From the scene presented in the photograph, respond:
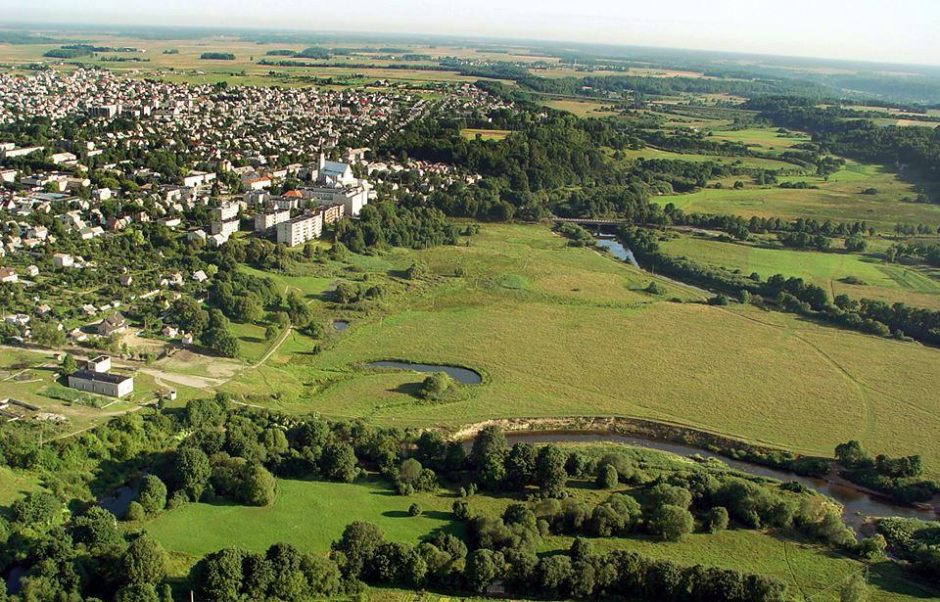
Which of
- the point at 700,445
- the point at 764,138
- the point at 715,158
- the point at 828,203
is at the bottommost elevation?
the point at 700,445

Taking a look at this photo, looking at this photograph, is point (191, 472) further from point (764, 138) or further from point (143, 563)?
point (764, 138)

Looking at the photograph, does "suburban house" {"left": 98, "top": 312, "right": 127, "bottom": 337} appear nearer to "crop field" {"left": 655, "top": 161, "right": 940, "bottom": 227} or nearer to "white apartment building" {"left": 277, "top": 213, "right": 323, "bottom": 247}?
"white apartment building" {"left": 277, "top": 213, "right": 323, "bottom": 247}

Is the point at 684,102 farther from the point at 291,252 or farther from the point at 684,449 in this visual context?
the point at 684,449

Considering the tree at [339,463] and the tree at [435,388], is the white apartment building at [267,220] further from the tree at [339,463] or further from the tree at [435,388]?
the tree at [339,463]

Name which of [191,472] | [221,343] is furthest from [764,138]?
[191,472]

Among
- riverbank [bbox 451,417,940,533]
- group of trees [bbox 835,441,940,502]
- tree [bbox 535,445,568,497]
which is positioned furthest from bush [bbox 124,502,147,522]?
group of trees [bbox 835,441,940,502]

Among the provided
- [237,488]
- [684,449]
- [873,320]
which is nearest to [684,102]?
[873,320]

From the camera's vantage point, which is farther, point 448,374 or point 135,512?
point 448,374
